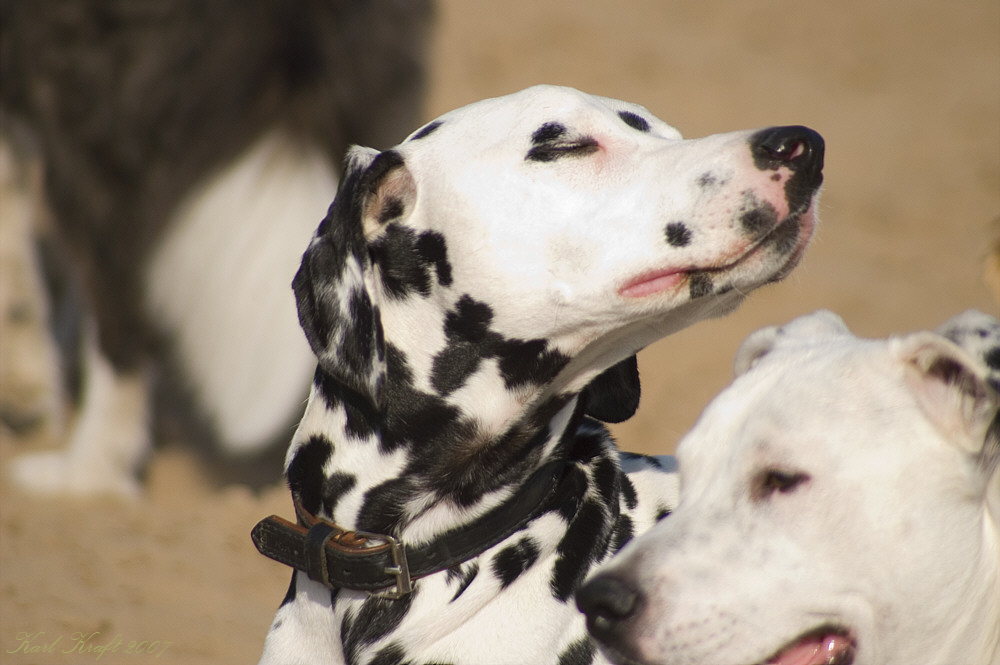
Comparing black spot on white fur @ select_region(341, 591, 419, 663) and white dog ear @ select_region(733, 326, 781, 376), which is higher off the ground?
white dog ear @ select_region(733, 326, 781, 376)

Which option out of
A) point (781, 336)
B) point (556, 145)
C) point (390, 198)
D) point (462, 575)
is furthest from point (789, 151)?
point (462, 575)

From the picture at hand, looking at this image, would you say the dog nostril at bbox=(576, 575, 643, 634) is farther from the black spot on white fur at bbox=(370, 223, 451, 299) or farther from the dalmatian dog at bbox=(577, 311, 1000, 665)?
the black spot on white fur at bbox=(370, 223, 451, 299)

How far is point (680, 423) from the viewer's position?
5.76 metres

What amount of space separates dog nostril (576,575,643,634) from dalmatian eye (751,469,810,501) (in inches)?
12.8

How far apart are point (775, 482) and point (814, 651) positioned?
0.33 m

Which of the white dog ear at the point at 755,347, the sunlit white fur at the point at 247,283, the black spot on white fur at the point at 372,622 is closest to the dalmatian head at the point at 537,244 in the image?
the white dog ear at the point at 755,347

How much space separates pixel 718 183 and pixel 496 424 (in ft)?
2.61

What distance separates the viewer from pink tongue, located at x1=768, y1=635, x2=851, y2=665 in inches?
87.3

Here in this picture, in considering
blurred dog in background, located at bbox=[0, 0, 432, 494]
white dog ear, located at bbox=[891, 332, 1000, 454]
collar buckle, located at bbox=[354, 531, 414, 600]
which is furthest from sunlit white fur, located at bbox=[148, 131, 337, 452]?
white dog ear, located at bbox=[891, 332, 1000, 454]

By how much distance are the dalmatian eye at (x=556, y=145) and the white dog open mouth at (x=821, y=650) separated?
1262 mm

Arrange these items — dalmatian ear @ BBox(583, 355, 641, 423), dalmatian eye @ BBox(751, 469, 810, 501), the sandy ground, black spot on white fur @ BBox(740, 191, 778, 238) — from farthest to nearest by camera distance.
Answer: the sandy ground < dalmatian ear @ BBox(583, 355, 641, 423) < black spot on white fur @ BBox(740, 191, 778, 238) < dalmatian eye @ BBox(751, 469, 810, 501)

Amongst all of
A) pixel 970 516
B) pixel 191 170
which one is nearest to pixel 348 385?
pixel 970 516

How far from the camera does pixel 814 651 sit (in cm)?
223

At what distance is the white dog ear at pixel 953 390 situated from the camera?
213 centimetres
